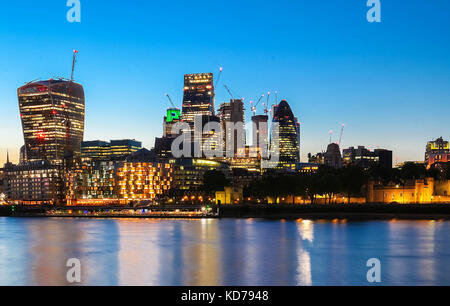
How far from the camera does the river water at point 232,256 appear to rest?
45.2m

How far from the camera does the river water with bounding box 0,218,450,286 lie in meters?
45.2

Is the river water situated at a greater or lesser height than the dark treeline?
lesser
